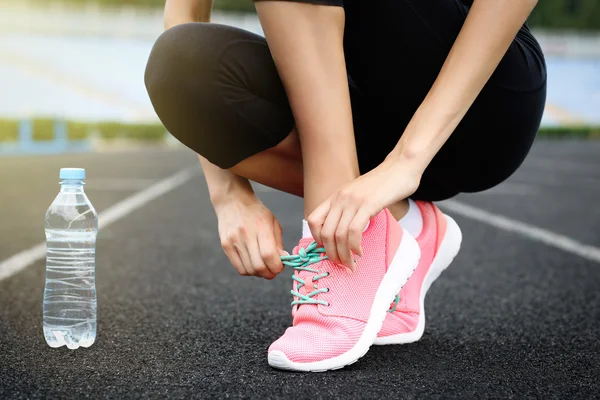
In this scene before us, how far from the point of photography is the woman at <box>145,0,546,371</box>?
1.28 m

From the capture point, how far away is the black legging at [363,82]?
55.4 inches

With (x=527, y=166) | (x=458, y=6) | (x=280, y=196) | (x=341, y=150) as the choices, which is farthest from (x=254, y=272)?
(x=527, y=166)

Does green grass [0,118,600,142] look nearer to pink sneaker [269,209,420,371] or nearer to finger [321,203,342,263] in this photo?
pink sneaker [269,209,420,371]

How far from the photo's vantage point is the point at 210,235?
3.67 metres

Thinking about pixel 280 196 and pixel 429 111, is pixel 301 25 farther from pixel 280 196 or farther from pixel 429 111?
pixel 280 196

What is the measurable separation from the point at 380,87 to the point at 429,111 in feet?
0.76

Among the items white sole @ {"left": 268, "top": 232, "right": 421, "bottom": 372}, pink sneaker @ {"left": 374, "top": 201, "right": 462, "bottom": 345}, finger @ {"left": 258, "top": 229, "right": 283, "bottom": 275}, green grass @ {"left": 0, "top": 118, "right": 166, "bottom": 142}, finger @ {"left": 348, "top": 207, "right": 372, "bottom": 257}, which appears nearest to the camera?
finger @ {"left": 348, "top": 207, "right": 372, "bottom": 257}

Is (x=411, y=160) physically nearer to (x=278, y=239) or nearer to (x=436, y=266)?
(x=278, y=239)

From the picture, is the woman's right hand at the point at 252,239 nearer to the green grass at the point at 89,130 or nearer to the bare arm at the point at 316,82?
the bare arm at the point at 316,82

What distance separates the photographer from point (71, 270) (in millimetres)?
2016

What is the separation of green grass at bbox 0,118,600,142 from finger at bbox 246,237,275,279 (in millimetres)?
12612

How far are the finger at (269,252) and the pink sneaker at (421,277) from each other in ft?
0.90

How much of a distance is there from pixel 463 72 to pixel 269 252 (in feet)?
1.64

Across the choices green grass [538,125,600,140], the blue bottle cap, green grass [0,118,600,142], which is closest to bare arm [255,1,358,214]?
the blue bottle cap
